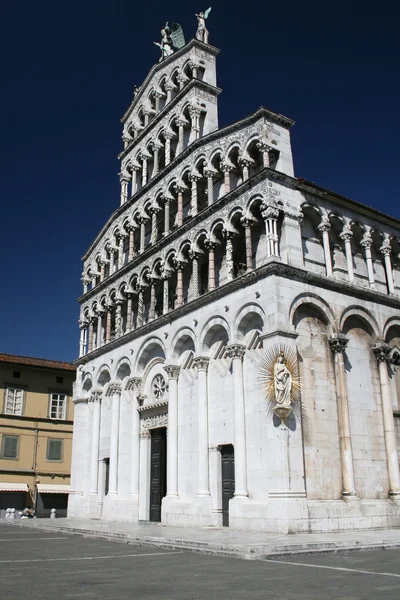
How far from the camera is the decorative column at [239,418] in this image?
67.4 feet

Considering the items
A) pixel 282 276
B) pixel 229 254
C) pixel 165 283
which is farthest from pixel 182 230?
pixel 282 276

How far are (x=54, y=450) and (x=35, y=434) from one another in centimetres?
185

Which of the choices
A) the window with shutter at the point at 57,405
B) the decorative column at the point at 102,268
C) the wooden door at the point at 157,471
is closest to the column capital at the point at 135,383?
the wooden door at the point at 157,471

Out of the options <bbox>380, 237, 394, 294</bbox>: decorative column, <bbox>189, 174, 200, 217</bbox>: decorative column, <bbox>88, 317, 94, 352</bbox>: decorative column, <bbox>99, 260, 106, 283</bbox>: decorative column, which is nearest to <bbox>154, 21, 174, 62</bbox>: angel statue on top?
<bbox>189, 174, 200, 217</bbox>: decorative column

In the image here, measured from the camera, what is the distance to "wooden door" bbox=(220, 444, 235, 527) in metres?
21.8

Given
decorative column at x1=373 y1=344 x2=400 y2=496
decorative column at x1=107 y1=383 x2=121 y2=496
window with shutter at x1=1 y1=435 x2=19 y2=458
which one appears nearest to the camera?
Answer: decorative column at x1=373 y1=344 x2=400 y2=496

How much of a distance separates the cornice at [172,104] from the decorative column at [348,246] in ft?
38.3

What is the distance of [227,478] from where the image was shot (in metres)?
22.1

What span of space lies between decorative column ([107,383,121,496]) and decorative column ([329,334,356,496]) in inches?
531

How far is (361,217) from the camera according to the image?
25.4 metres

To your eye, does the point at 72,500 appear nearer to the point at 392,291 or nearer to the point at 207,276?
the point at 207,276

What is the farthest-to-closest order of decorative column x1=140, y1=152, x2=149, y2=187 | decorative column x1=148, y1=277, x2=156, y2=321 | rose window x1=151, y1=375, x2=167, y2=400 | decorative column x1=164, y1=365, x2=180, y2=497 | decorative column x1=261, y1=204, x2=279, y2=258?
decorative column x1=140, y1=152, x2=149, y2=187
decorative column x1=148, y1=277, x2=156, y2=321
rose window x1=151, y1=375, x2=167, y2=400
decorative column x1=164, y1=365, x2=180, y2=497
decorative column x1=261, y1=204, x2=279, y2=258

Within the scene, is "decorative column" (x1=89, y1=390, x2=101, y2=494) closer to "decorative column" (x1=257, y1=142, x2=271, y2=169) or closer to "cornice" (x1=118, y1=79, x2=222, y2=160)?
"cornice" (x1=118, y1=79, x2=222, y2=160)

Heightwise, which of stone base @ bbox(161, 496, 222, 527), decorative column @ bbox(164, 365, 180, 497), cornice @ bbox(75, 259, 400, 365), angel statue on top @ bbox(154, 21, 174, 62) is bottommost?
stone base @ bbox(161, 496, 222, 527)
